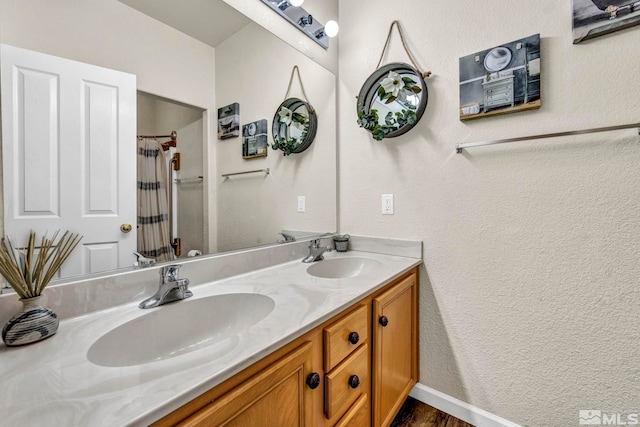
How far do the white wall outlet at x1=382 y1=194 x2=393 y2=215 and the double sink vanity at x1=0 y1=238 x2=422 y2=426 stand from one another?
30 cm

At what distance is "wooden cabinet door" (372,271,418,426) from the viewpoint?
1.10 meters

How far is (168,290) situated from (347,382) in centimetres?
66

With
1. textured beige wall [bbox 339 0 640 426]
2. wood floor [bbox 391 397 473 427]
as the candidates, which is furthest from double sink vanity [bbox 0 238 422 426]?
textured beige wall [bbox 339 0 640 426]

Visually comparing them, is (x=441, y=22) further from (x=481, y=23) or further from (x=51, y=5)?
(x=51, y=5)

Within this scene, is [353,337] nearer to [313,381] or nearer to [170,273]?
[313,381]

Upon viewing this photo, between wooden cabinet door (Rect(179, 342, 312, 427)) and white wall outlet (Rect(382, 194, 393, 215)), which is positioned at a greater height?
white wall outlet (Rect(382, 194, 393, 215))

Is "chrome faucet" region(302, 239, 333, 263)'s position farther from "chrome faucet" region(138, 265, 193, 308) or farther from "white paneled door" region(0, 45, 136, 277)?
"white paneled door" region(0, 45, 136, 277)

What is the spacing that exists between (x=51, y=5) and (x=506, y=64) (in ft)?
5.31

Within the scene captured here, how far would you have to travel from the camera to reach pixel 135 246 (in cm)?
93

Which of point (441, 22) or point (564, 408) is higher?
point (441, 22)

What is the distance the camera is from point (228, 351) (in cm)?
59

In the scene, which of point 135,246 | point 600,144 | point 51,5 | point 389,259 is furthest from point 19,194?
point 600,144

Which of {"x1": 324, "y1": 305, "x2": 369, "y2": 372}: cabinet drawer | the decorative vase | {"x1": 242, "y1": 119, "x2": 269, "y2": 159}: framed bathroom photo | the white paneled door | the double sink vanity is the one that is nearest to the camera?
the double sink vanity

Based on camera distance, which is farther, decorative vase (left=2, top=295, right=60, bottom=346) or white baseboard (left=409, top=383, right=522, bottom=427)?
white baseboard (left=409, top=383, right=522, bottom=427)
